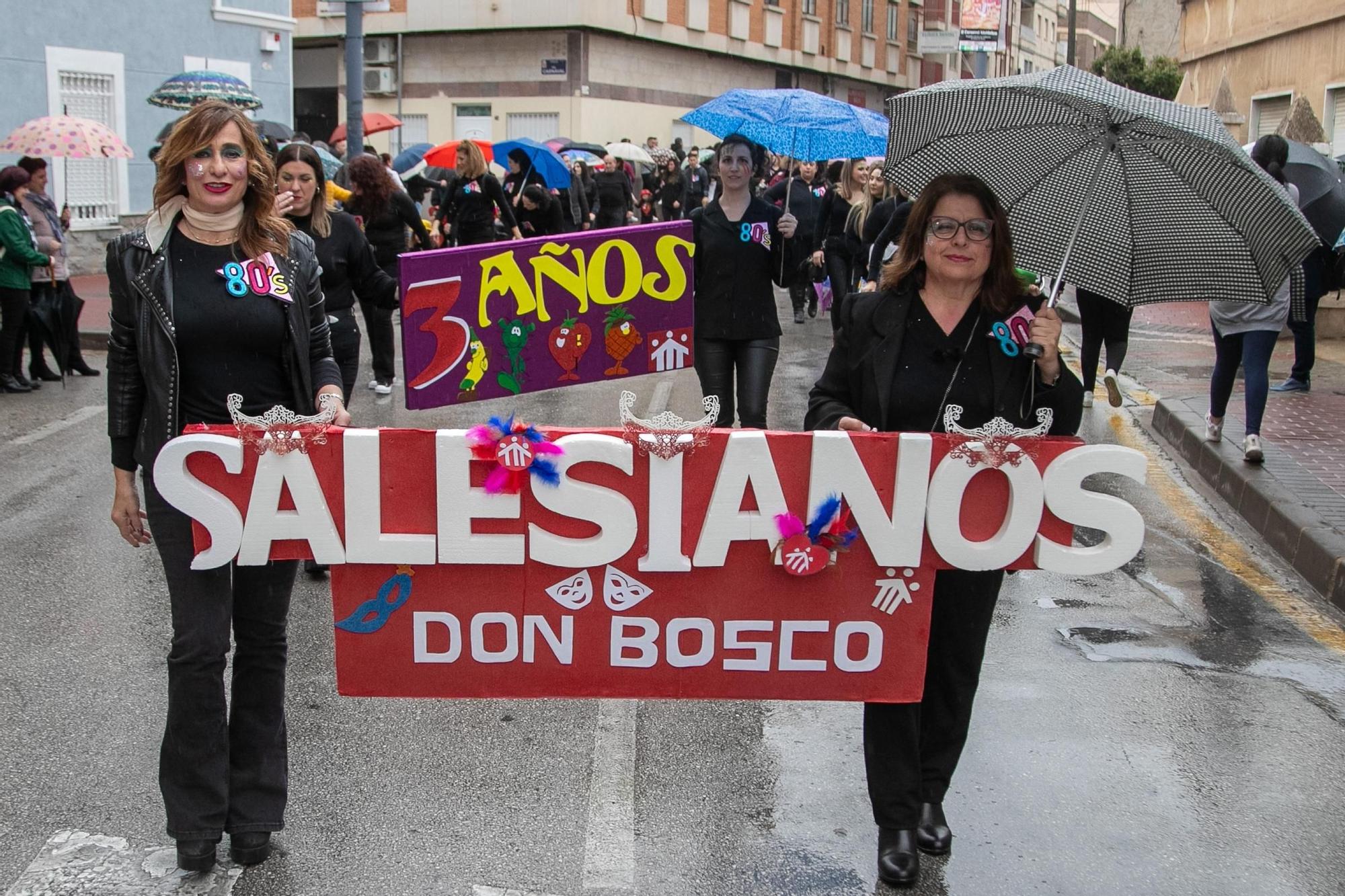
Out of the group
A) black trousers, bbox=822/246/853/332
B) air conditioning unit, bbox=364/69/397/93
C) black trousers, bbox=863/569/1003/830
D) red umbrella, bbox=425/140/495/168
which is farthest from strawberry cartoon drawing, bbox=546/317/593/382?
air conditioning unit, bbox=364/69/397/93

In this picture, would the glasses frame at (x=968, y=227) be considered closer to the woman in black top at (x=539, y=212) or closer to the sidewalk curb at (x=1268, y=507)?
the sidewalk curb at (x=1268, y=507)

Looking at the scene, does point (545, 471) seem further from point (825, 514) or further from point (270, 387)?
point (270, 387)

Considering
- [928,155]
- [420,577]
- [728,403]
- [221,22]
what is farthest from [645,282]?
[221,22]

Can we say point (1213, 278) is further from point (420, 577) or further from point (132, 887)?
point (132, 887)

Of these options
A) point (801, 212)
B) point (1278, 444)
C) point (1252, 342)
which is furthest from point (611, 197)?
point (1252, 342)

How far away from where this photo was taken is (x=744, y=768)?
4512mm

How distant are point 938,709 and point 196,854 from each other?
1955mm

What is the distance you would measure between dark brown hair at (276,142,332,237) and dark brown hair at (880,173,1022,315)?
3617 millimetres

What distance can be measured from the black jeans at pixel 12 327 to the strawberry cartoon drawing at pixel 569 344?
5.86 metres

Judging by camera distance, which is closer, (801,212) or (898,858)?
(898,858)

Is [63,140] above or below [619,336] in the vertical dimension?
above

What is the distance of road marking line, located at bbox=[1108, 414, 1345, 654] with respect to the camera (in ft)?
20.1

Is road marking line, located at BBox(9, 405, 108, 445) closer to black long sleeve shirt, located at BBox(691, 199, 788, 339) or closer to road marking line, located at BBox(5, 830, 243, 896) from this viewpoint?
black long sleeve shirt, located at BBox(691, 199, 788, 339)

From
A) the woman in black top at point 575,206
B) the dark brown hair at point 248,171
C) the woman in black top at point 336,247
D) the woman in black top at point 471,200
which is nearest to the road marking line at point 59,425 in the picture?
the woman in black top at point 336,247
